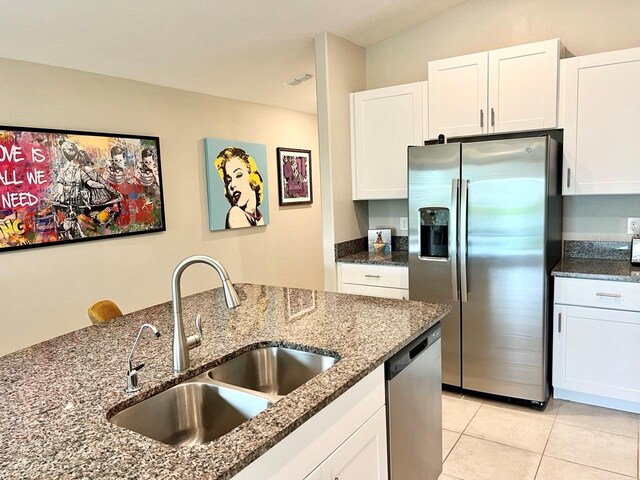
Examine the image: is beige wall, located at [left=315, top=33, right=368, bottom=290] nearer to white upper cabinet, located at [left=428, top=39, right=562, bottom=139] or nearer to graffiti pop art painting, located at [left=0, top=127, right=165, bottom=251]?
white upper cabinet, located at [left=428, top=39, right=562, bottom=139]

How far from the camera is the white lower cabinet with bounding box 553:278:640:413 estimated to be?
8.74 ft

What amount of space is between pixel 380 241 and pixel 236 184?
1.63 m

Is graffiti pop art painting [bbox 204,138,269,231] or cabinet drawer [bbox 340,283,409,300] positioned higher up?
graffiti pop art painting [bbox 204,138,269,231]

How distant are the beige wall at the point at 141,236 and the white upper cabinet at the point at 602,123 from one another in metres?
3.01

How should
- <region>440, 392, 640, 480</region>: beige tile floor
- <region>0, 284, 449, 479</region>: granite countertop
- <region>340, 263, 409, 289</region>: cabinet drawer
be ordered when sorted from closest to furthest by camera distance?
<region>0, 284, 449, 479</region>: granite countertop → <region>440, 392, 640, 480</region>: beige tile floor → <region>340, 263, 409, 289</region>: cabinet drawer

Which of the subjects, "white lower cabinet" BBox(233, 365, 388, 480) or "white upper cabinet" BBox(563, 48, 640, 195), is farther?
"white upper cabinet" BBox(563, 48, 640, 195)

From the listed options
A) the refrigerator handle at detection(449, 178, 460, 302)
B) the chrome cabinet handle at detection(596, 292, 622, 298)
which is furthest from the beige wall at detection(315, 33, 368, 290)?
the chrome cabinet handle at detection(596, 292, 622, 298)

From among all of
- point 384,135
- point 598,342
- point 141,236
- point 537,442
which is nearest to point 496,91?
point 384,135

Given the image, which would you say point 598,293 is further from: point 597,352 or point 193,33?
point 193,33

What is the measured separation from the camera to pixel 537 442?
2.54 meters

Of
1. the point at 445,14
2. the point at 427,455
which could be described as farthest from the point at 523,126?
the point at 427,455

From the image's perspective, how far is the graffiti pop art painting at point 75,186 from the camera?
114 inches

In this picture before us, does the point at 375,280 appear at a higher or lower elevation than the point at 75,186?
lower

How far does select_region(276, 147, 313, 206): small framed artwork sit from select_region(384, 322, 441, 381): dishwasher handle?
3.44 metres
